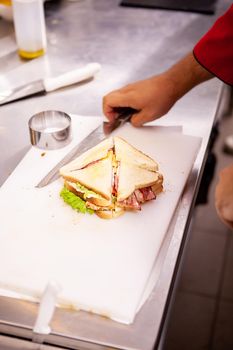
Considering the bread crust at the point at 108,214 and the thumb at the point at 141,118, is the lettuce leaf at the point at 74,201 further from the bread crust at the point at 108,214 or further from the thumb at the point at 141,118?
the thumb at the point at 141,118

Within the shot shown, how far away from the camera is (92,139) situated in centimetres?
120

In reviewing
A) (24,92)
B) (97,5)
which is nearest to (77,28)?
(97,5)

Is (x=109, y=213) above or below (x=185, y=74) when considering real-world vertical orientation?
below

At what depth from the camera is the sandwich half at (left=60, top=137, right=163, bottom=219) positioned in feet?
3.24

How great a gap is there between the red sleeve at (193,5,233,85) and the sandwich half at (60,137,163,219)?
1.08ft

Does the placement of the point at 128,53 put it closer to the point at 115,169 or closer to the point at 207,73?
the point at 207,73

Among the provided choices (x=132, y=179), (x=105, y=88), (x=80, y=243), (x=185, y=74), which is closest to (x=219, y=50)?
(x=185, y=74)

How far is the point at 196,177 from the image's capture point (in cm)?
113

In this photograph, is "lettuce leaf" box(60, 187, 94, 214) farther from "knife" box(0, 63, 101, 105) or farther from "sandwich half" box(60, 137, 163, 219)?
"knife" box(0, 63, 101, 105)

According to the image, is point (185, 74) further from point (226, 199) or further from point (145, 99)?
point (226, 199)

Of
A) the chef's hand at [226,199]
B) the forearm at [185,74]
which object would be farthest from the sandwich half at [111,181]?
the forearm at [185,74]

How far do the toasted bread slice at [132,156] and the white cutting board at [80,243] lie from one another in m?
0.05

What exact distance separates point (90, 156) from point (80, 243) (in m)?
0.24

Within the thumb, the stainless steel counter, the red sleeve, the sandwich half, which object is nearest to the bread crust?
the sandwich half
